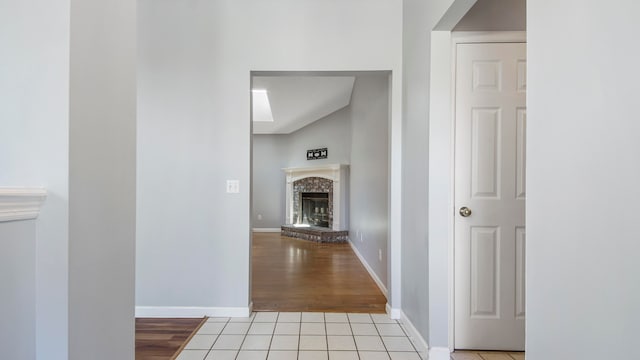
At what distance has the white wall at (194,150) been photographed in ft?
8.93

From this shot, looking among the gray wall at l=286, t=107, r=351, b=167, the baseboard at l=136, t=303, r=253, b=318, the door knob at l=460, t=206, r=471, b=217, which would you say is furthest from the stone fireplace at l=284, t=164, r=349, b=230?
the door knob at l=460, t=206, r=471, b=217

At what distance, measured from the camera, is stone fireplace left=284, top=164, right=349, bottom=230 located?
6805 mm

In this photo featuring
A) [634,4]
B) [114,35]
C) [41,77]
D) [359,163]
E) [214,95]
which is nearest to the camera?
[634,4]

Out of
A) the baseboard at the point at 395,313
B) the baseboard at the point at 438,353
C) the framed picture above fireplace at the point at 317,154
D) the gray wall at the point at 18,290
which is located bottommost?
the baseboard at the point at 395,313

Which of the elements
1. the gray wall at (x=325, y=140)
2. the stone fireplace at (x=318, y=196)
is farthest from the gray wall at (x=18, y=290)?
the stone fireplace at (x=318, y=196)

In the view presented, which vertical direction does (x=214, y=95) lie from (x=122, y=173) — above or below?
above

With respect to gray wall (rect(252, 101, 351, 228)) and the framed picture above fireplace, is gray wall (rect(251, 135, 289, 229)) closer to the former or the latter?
gray wall (rect(252, 101, 351, 228))

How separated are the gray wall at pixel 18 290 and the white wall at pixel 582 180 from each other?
58.2 inches

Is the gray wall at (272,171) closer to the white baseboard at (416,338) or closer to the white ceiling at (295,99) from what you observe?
the white ceiling at (295,99)

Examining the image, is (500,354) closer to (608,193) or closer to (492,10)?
(608,193)

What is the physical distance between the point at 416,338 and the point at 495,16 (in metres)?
2.20

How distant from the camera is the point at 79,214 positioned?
94cm

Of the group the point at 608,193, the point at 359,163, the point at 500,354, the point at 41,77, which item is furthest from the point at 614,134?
the point at 359,163

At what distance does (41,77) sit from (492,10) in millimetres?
2373
